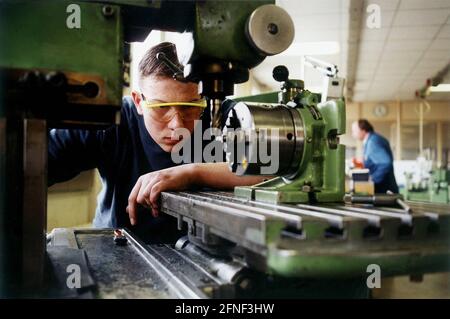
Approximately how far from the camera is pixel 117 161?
1850 millimetres

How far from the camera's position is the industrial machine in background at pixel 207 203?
2.11 feet

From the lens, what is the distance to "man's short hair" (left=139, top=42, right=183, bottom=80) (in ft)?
5.02

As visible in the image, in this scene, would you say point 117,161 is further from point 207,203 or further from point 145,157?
point 207,203

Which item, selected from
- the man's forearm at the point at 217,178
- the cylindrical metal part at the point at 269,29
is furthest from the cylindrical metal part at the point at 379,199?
the man's forearm at the point at 217,178

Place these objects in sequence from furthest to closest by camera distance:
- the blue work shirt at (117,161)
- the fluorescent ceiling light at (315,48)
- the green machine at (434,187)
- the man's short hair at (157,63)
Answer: the green machine at (434,187) < the fluorescent ceiling light at (315,48) < the blue work shirt at (117,161) < the man's short hair at (157,63)

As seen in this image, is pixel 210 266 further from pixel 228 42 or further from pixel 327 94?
pixel 327 94

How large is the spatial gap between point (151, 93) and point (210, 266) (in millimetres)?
865

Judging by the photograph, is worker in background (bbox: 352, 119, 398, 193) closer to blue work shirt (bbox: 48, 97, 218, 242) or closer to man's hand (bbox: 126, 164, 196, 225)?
blue work shirt (bbox: 48, 97, 218, 242)

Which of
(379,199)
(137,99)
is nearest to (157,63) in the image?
(137,99)

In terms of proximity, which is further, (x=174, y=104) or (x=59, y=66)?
(x=174, y=104)

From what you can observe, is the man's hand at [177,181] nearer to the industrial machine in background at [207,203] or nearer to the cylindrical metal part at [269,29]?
the industrial machine in background at [207,203]

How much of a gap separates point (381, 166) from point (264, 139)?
444cm

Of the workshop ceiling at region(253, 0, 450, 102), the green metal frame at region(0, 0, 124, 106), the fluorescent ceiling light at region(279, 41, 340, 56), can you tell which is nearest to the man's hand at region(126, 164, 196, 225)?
the green metal frame at region(0, 0, 124, 106)

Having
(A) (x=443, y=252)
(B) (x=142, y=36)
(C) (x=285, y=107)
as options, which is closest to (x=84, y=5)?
(B) (x=142, y=36)
